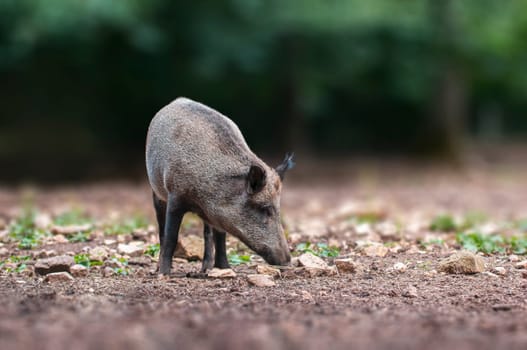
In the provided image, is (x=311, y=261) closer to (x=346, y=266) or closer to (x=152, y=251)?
(x=346, y=266)

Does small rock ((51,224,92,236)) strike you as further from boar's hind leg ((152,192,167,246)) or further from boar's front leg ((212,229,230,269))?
boar's front leg ((212,229,230,269))

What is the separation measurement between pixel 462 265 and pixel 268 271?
1.46 m

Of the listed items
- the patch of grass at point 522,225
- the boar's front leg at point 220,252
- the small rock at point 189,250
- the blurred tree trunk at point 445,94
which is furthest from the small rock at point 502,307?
the blurred tree trunk at point 445,94

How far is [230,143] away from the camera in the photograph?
6.55 meters

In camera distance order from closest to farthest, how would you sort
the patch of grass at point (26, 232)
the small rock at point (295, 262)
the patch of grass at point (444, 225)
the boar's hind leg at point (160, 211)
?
the small rock at point (295, 262), the boar's hind leg at point (160, 211), the patch of grass at point (26, 232), the patch of grass at point (444, 225)

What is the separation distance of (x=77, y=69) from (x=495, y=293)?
16987 mm

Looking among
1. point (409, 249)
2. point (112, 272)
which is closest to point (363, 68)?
point (409, 249)

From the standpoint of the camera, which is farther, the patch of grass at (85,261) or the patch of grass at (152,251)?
the patch of grass at (152,251)

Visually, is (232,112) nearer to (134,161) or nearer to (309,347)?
(134,161)

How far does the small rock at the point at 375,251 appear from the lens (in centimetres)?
730

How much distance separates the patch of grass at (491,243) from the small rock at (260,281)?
234 cm

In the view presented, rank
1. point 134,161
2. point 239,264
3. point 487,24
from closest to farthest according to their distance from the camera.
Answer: point 239,264
point 134,161
point 487,24

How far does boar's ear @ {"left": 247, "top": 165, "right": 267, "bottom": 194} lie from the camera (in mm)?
6196

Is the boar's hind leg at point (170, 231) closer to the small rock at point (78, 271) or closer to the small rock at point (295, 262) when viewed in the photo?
the small rock at point (78, 271)
